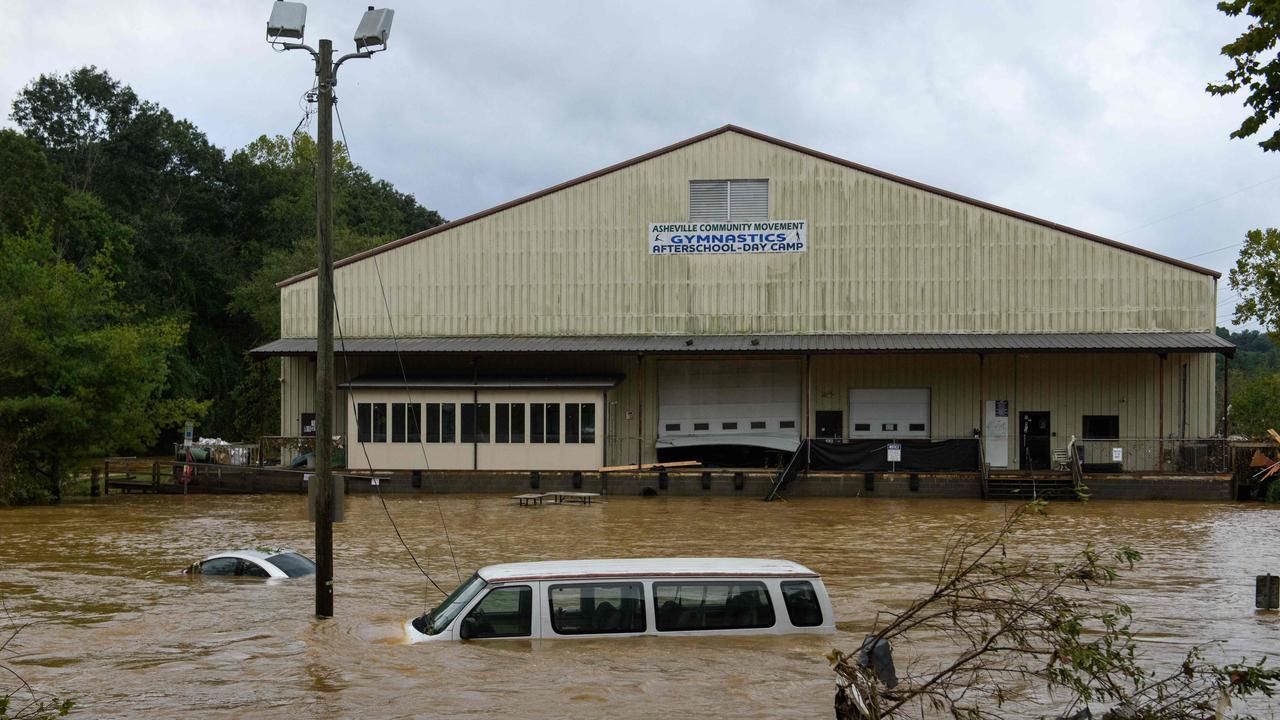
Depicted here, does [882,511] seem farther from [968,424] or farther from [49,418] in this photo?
[49,418]

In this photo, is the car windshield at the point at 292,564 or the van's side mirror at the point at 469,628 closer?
the van's side mirror at the point at 469,628

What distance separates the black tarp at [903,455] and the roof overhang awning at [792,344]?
309 centimetres

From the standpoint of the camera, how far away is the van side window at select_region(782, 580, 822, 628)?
43.1ft

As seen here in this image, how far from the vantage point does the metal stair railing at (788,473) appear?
39.7 metres

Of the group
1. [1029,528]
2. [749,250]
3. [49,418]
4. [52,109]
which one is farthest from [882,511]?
[52,109]

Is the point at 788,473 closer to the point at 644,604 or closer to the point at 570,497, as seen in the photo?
the point at 570,497

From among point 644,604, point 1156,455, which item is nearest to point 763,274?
point 1156,455

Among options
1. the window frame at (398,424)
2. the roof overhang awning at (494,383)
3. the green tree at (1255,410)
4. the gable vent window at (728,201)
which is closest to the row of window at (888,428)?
the gable vent window at (728,201)

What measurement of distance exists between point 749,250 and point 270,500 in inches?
742

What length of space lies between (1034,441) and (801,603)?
32.3m

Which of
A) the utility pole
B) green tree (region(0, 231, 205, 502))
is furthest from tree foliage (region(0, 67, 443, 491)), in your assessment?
the utility pole

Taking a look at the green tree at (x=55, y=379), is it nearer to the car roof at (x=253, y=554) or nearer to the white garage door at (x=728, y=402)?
the white garage door at (x=728, y=402)

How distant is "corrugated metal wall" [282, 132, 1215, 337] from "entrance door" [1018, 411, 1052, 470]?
3240 millimetres

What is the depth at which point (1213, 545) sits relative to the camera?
27.5 metres
